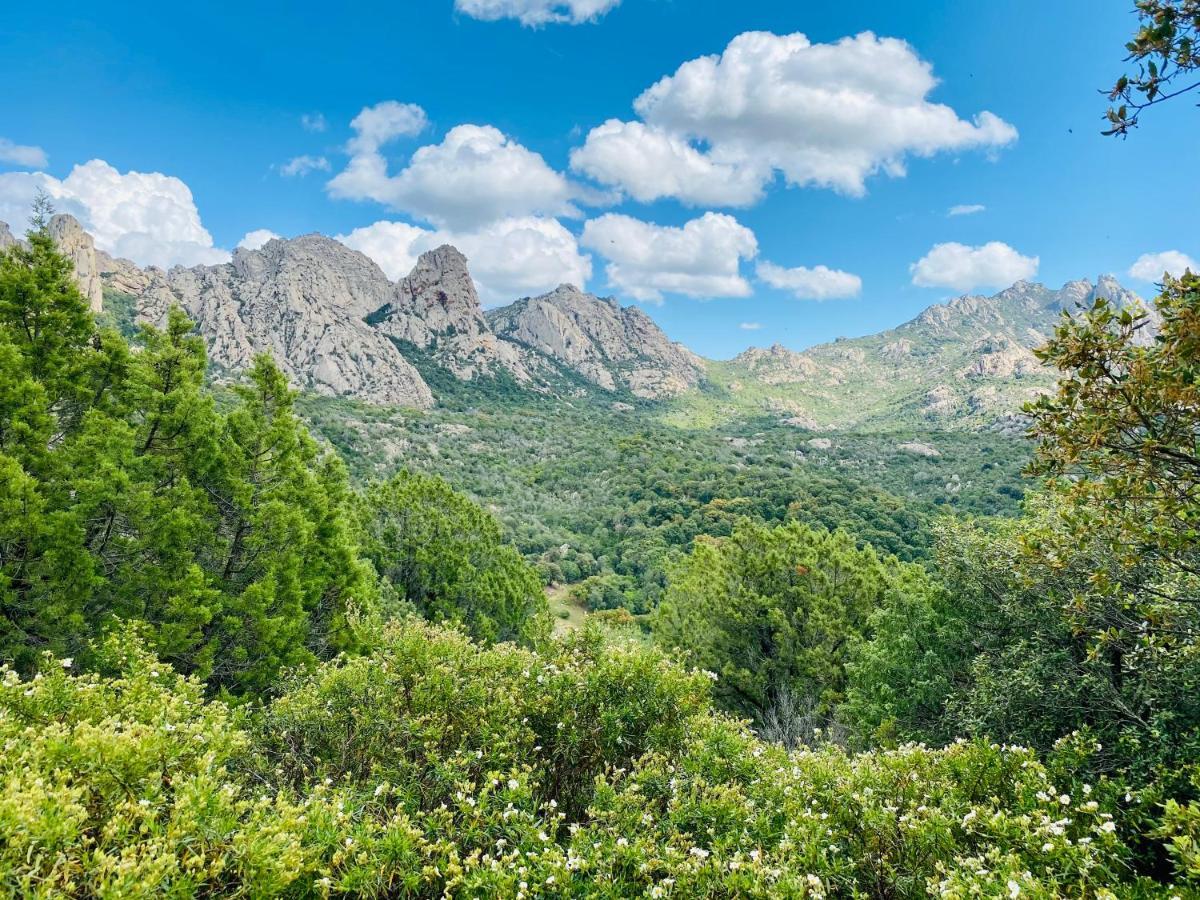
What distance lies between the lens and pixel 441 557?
23.8 meters

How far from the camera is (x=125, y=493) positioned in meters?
11.0

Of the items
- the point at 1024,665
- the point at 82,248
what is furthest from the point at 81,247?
the point at 1024,665

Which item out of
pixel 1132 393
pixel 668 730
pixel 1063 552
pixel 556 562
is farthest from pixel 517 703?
pixel 556 562

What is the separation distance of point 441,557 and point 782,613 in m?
13.5

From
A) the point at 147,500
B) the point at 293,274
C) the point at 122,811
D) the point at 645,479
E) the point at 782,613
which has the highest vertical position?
the point at 293,274

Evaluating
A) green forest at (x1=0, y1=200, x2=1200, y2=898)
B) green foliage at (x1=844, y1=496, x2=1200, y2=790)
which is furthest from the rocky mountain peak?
green foliage at (x1=844, y1=496, x2=1200, y2=790)

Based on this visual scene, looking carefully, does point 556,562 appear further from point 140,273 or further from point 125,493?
point 140,273

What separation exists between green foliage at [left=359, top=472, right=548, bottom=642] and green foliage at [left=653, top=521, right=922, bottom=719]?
7.42 metres

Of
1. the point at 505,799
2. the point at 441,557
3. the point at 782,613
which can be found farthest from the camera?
the point at 441,557

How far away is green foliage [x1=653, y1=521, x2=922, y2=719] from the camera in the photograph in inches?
826

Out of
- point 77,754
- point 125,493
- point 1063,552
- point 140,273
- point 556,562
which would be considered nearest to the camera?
point 77,754

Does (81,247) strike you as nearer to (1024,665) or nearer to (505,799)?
(505,799)

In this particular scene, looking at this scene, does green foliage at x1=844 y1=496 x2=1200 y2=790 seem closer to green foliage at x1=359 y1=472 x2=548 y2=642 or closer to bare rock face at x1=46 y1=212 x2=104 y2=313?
green foliage at x1=359 y1=472 x2=548 y2=642

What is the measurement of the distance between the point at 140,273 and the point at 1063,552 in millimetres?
223301
